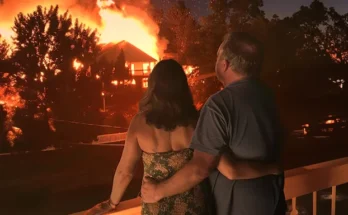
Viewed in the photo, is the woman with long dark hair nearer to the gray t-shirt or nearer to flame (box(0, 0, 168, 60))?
the gray t-shirt

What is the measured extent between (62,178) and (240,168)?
1151 centimetres

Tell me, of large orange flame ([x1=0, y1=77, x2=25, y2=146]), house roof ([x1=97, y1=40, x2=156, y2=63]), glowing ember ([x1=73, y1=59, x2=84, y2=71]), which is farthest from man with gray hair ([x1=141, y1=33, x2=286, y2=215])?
house roof ([x1=97, y1=40, x2=156, y2=63])

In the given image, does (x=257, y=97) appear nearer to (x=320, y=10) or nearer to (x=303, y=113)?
(x=303, y=113)

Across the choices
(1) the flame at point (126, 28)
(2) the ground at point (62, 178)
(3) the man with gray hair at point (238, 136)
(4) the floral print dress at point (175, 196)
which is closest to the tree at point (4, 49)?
(2) the ground at point (62, 178)

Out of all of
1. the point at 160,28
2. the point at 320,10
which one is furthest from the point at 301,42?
the point at 160,28

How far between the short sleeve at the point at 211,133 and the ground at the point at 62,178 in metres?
9.22

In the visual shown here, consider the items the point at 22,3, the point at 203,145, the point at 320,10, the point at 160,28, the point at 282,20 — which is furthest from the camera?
the point at 320,10

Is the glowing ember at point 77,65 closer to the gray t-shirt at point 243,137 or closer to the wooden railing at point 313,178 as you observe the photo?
the wooden railing at point 313,178

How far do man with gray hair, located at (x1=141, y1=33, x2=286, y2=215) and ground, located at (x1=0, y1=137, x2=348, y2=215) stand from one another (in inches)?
357

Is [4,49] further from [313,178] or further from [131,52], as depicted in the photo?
[313,178]

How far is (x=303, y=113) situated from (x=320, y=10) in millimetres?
4659

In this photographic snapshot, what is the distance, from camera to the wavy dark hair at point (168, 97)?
5.11 ft

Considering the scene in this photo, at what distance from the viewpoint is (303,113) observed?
17.1 metres

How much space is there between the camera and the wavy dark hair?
156 centimetres
